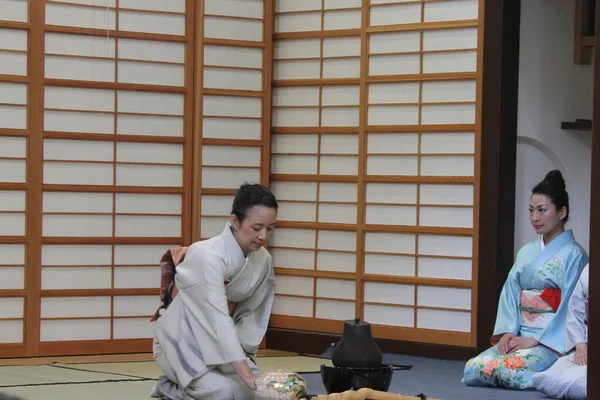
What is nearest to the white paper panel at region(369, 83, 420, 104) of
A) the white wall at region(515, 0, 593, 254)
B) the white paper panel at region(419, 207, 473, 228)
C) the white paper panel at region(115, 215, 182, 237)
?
the white paper panel at region(419, 207, 473, 228)

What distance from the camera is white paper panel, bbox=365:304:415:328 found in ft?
21.1

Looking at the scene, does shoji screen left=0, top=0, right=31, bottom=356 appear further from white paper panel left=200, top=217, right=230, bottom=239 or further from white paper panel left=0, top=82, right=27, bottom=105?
white paper panel left=200, top=217, right=230, bottom=239

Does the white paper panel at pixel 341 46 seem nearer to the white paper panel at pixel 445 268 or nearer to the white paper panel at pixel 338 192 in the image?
the white paper panel at pixel 338 192

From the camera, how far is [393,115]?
6.51 m

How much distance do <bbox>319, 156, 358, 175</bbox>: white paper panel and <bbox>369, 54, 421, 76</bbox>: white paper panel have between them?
1.90 feet

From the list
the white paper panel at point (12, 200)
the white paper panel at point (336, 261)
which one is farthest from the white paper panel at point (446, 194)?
the white paper panel at point (12, 200)

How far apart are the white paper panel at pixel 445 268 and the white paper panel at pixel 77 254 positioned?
6.46 feet

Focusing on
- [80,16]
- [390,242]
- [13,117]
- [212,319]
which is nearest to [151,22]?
[80,16]

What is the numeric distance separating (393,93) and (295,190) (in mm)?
930

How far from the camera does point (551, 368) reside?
506cm

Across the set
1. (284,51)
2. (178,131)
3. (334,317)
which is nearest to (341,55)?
(284,51)

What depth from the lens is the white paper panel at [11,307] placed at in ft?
20.0

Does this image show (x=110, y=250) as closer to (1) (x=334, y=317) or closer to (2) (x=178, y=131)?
(2) (x=178, y=131)

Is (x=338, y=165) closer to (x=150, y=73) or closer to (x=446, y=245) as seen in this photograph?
A: (x=446, y=245)
